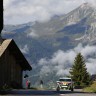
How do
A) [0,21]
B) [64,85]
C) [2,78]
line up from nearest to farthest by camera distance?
[0,21] → [2,78] → [64,85]

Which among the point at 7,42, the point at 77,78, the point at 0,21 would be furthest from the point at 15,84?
the point at 77,78

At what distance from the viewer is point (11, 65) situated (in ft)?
199

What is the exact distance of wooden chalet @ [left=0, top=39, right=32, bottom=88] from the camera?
52500 millimetres

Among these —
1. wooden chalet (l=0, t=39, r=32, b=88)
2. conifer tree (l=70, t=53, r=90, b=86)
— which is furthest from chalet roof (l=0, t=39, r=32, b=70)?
conifer tree (l=70, t=53, r=90, b=86)

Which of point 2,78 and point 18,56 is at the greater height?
point 18,56

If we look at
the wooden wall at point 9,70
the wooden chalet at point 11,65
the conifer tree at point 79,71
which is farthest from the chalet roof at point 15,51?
the conifer tree at point 79,71

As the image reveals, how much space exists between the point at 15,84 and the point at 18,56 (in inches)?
141

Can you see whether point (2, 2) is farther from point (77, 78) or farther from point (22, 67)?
point (77, 78)

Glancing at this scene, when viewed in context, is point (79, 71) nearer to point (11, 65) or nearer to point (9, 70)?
point (11, 65)

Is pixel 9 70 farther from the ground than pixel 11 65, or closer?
closer

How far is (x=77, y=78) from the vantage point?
144 metres

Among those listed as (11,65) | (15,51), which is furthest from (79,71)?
(15,51)

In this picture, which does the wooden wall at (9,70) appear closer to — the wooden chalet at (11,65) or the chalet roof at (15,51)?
the wooden chalet at (11,65)

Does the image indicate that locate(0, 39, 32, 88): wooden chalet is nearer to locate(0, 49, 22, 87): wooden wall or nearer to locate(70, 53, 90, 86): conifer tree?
locate(0, 49, 22, 87): wooden wall
